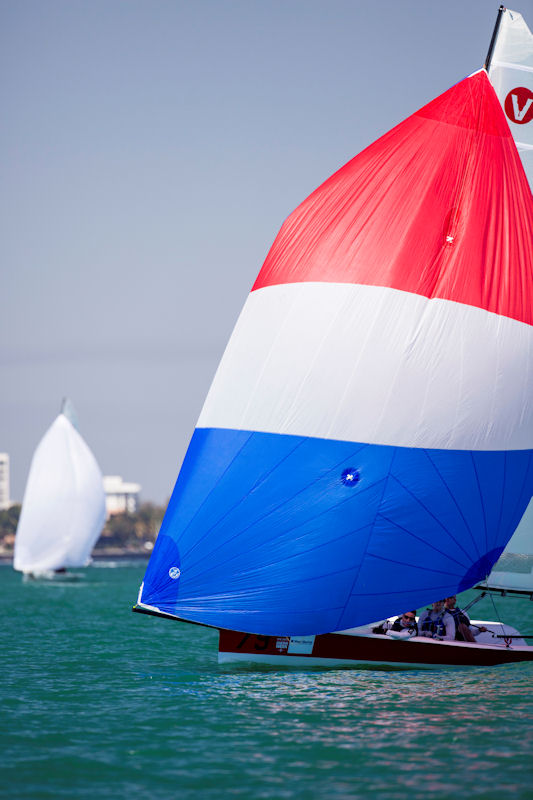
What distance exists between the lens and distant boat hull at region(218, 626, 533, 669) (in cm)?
1950

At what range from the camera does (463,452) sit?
18797 millimetres

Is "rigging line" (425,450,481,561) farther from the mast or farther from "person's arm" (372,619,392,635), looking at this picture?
the mast

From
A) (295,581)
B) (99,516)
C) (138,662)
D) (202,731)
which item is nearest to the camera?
(202,731)

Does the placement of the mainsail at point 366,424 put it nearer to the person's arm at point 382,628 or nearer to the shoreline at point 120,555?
the person's arm at point 382,628

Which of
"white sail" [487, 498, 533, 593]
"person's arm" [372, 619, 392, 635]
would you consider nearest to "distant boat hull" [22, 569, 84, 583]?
"person's arm" [372, 619, 392, 635]

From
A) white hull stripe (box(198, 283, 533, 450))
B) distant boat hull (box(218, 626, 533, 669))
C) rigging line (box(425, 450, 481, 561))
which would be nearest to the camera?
white hull stripe (box(198, 283, 533, 450))

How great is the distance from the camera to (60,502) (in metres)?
67.2

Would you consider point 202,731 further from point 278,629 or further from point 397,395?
point 397,395

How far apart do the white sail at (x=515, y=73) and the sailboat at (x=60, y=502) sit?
49988mm

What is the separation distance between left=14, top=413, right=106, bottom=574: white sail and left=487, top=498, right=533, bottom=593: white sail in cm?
4963

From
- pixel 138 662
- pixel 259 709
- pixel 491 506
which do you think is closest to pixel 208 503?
pixel 259 709

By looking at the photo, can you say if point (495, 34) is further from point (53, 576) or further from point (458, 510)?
point (53, 576)

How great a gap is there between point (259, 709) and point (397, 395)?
5625 mm

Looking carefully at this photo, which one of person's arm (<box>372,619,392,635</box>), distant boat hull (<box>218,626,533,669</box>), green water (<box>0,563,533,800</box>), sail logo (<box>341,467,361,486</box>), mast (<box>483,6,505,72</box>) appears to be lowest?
green water (<box>0,563,533,800</box>)
